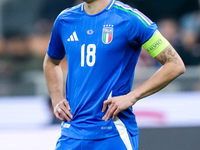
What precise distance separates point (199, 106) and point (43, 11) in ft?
12.7

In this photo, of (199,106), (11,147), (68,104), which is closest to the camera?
(68,104)

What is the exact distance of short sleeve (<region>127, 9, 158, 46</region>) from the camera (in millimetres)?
2742

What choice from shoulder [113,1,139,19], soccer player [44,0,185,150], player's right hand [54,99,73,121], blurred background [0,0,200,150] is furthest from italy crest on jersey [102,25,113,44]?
blurred background [0,0,200,150]

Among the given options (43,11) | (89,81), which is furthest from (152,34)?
(43,11)

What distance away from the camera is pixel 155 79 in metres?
2.74

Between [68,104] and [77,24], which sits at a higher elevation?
[77,24]

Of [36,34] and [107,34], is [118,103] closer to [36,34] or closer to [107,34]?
[107,34]

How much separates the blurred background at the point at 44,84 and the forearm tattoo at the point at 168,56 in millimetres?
1960

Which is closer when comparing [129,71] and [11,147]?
[129,71]

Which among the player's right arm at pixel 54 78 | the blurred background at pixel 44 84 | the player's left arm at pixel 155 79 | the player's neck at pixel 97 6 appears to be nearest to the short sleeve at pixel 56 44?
the player's right arm at pixel 54 78

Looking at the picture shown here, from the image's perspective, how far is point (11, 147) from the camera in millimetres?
4488

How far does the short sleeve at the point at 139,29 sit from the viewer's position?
274 centimetres

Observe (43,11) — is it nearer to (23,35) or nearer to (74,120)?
(23,35)

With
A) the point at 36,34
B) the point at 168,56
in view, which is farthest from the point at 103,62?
the point at 36,34
